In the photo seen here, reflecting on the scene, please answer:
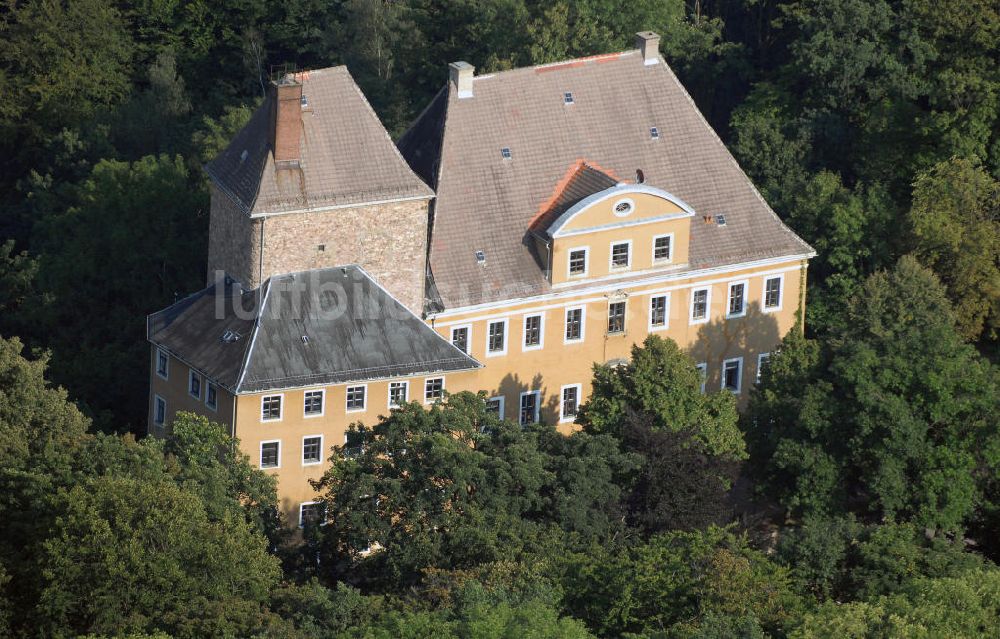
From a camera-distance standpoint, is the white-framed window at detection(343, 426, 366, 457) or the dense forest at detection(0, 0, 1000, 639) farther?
the white-framed window at detection(343, 426, 366, 457)

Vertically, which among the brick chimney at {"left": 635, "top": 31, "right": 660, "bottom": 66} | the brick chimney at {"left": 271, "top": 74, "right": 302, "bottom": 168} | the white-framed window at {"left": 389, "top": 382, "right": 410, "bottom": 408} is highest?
the brick chimney at {"left": 635, "top": 31, "right": 660, "bottom": 66}

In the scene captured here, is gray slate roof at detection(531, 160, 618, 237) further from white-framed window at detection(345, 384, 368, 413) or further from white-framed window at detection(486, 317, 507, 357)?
white-framed window at detection(345, 384, 368, 413)

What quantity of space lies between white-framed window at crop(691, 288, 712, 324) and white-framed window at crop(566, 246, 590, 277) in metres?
4.93

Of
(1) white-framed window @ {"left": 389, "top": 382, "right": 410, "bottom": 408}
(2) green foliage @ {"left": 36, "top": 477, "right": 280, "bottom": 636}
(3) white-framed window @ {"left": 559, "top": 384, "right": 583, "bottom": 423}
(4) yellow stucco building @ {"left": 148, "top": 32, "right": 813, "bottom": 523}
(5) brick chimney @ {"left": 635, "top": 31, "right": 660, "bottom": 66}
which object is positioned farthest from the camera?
(5) brick chimney @ {"left": 635, "top": 31, "right": 660, "bottom": 66}

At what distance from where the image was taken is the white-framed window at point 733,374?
93188mm

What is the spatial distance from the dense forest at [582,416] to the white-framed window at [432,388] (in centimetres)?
504

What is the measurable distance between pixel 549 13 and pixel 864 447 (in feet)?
101

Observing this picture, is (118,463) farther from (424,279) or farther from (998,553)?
(998,553)

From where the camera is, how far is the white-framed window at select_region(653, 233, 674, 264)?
3543 inches

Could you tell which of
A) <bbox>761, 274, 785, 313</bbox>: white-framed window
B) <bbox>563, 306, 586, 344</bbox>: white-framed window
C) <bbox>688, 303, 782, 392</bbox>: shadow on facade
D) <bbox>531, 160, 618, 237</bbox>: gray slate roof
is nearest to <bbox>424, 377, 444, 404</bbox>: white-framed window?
<bbox>563, 306, 586, 344</bbox>: white-framed window

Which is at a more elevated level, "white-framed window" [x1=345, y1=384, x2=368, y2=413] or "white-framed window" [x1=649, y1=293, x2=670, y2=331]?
"white-framed window" [x1=649, y1=293, x2=670, y2=331]

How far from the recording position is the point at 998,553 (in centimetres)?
8131

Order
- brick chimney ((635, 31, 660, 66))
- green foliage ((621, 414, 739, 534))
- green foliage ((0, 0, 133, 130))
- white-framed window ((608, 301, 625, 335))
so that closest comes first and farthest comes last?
green foliage ((621, 414, 739, 534)) < white-framed window ((608, 301, 625, 335)) < brick chimney ((635, 31, 660, 66)) < green foliage ((0, 0, 133, 130))

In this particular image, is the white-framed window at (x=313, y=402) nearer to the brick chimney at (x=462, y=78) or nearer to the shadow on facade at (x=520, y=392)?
the shadow on facade at (x=520, y=392)
